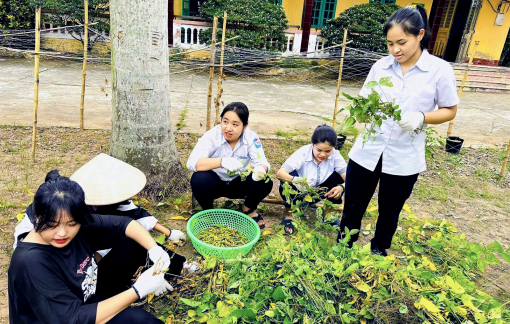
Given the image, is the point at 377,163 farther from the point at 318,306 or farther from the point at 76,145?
the point at 76,145

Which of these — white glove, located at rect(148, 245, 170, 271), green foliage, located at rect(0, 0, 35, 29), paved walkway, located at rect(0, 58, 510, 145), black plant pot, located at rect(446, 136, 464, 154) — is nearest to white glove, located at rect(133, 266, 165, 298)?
white glove, located at rect(148, 245, 170, 271)

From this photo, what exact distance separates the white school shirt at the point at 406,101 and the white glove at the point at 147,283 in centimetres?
142

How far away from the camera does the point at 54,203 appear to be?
1339 millimetres

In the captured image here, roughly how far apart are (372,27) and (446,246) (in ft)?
27.5

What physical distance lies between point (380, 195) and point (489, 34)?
478 inches

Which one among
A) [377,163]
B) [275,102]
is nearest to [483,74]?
[275,102]

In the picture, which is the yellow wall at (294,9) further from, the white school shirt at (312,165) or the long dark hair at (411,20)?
the long dark hair at (411,20)

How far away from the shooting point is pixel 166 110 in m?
3.20

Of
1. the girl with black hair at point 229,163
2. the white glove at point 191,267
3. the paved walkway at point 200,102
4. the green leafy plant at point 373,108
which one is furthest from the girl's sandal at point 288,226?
the paved walkway at point 200,102

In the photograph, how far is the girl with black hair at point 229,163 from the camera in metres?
2.83

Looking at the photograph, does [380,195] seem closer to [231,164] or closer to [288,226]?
[288,226]

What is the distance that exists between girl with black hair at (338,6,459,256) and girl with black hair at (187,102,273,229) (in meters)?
0.82

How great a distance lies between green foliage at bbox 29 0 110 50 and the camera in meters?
9.35

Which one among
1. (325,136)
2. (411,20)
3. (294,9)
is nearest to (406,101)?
(411,20)
